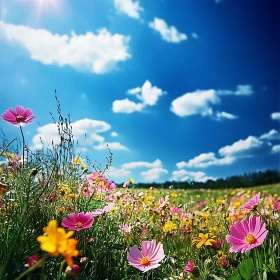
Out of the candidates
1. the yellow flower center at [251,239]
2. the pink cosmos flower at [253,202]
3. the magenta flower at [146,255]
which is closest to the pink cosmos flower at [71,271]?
the magenta flower at [146,255]

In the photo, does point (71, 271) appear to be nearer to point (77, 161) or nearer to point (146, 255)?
point (146, 255)

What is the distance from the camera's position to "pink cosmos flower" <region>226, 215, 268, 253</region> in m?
1.92

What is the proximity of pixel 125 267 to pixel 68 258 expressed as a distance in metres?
1.51

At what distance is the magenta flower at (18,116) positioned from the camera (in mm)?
2264

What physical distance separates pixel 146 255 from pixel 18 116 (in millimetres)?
1046

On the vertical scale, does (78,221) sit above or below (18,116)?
below

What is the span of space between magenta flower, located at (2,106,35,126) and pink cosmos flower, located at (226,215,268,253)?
1.24 meters

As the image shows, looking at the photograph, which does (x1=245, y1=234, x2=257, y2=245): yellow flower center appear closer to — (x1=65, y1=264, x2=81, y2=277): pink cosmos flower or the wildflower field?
the wildflower field

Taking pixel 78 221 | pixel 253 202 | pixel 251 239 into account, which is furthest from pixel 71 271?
pixel 253 202

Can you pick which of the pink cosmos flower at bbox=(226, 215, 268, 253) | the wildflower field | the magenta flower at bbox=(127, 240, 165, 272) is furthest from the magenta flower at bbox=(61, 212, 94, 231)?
the pink cosmos flower at bbox=(226, 215, 268, 253)

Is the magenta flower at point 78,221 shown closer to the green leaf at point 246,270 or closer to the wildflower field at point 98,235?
the wildflower field at point 98,235

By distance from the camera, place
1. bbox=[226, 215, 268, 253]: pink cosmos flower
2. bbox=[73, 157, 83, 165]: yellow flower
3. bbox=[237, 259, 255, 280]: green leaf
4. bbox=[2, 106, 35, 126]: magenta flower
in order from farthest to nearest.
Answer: bbox=[73, 157, 83, 165]: yellow flower, bbox=[2, 106, 35, 126]: magenta flower, bbox=[237, 259, 255, 280]: green leaf, bbox=[226, 215, 268, 253]: pink cosmos flower

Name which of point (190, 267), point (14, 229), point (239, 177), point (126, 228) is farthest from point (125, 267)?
point (239, 177)

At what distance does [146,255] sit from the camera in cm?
218
